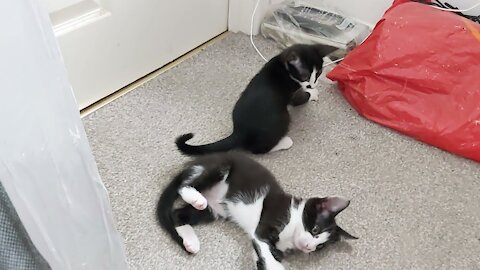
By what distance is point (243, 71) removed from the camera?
1.61 metres

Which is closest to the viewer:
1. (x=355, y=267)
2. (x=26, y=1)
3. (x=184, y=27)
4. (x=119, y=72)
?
(x=26, y=1)

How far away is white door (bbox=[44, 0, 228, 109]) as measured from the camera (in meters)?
1.27

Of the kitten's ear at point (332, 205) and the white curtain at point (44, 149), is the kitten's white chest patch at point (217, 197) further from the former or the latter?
the white curtain at point (44, 149)

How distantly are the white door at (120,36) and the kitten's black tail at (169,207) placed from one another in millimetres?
419

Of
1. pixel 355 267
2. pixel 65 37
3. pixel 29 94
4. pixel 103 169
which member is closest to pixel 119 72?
pixel 65 37

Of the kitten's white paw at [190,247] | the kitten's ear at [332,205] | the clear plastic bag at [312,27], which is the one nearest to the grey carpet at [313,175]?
the kitten's white paw at [190,247]

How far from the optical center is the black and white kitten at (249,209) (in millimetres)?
1048

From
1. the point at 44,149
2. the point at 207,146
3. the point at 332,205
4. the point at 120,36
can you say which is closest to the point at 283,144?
the point at 207,146

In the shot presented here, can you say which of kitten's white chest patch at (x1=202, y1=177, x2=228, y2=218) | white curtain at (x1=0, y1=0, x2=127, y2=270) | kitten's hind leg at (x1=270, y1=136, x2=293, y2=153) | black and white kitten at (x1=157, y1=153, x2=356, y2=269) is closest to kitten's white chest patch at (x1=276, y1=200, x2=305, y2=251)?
black and white kitten at (x1=157, y1=153, x2=356, y2=269)

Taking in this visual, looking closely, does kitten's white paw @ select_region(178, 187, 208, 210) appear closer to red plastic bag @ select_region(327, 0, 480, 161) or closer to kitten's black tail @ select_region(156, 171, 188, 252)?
kitten's black tail @ select_region(156, 171, 188, 252)

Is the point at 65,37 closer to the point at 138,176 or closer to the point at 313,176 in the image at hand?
the point at 138,176

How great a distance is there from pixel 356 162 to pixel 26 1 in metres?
1.02

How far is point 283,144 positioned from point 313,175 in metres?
0.12

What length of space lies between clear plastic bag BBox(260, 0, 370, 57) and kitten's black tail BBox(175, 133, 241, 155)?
0.62 meters
